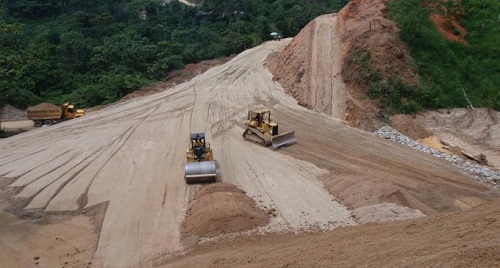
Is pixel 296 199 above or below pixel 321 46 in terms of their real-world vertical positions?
below

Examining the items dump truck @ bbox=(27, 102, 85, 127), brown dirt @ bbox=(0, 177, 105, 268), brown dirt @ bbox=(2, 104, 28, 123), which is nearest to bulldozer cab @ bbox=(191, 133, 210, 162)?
brown dirt @ bbox=(0, 177, 105, 268)

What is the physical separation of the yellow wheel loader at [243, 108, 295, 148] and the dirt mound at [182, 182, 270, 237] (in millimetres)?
6028

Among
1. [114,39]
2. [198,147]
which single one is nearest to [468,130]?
[198,147]

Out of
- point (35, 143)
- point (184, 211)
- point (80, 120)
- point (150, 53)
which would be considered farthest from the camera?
Answer: point (150, 53)

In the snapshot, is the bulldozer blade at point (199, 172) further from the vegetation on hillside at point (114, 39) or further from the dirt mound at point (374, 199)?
the vegetation on hillside at point (114, 39)

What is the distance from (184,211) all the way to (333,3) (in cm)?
5851

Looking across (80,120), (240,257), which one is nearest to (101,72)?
(80,120)

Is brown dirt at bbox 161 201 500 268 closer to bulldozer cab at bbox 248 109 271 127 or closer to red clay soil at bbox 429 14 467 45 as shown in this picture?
bulldozer cab at bbox 248 109 271 127

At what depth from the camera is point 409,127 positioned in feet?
80.1

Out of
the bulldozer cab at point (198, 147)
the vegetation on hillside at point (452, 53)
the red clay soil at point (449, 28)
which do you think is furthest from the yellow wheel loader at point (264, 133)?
the red clay soil at point (449, 28)

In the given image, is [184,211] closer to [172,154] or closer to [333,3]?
[172,154]

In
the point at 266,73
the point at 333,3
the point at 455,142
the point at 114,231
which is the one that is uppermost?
the point at 333,3

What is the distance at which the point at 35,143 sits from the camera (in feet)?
83.8

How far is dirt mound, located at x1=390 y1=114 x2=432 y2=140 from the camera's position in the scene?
2386 centimetres
